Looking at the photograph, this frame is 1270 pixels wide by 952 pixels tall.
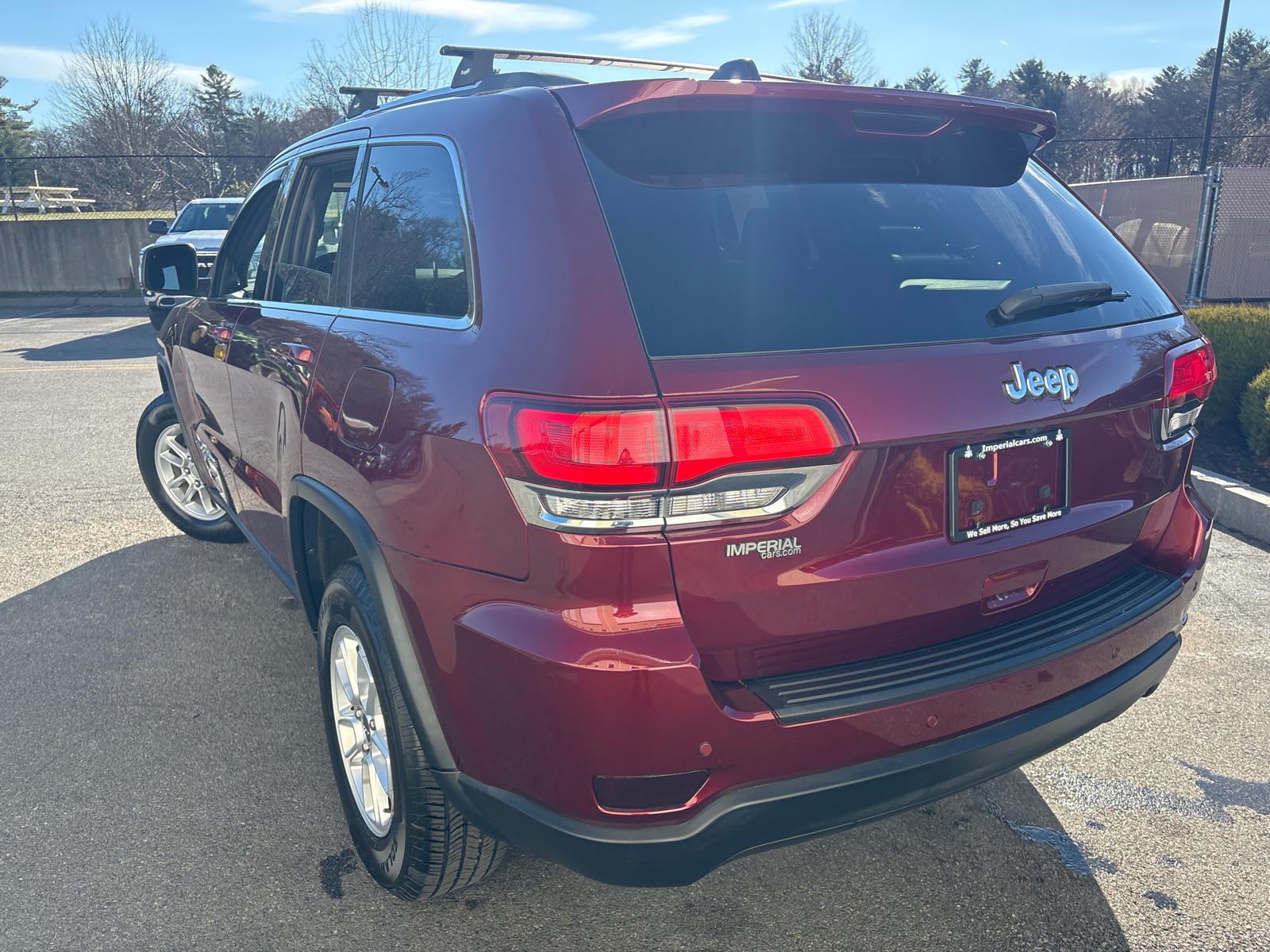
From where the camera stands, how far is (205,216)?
659 inches

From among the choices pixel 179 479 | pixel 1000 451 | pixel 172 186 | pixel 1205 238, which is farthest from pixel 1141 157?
pixel 1000 451

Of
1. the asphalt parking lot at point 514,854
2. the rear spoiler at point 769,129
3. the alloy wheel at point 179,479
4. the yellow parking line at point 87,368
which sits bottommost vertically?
the asphalt parking lot at point 514,854

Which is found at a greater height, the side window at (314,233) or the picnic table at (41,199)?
the picnic table at (41,199)

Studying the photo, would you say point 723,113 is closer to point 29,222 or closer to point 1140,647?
point 1140,647

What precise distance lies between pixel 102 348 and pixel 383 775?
42.9 ft

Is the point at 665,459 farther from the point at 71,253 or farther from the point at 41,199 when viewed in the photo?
the point at 41,199

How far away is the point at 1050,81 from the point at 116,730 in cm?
7532

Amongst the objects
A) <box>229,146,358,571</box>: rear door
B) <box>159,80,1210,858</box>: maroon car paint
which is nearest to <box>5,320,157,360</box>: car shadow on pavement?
<box>229,146,358,571</box>: rear door

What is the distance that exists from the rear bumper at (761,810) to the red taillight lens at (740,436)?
24.8 inches

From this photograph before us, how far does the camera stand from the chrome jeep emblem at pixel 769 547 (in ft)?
5.85

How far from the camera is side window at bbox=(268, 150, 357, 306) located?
2938 mm

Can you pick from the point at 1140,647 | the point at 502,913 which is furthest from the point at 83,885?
the point at 1140,647

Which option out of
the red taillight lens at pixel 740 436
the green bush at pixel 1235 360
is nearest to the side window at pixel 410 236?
the red taillight lens at pixel 740 436

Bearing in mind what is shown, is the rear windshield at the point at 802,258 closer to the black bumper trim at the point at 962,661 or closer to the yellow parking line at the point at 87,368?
the black bumper trim at the point at 962,661
